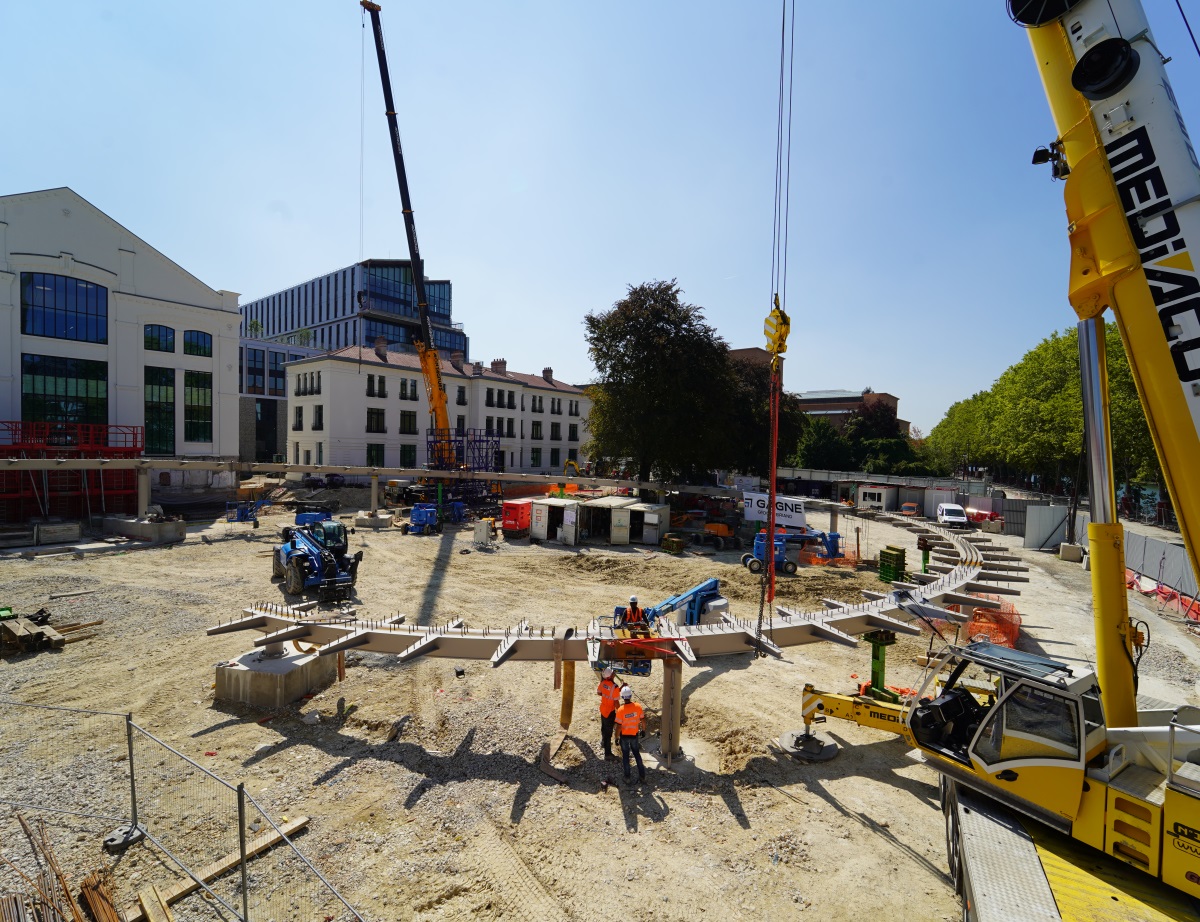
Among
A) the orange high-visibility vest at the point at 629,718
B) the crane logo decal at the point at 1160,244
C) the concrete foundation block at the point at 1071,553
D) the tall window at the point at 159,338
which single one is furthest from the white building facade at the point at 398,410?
the crane logo decal at the point at 1160,244

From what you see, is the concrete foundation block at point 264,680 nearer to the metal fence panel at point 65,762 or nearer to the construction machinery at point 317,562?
the metal fence panel at point 65,762

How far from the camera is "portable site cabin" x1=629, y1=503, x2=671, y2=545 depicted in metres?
28.4

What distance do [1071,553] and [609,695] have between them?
28.1 meters

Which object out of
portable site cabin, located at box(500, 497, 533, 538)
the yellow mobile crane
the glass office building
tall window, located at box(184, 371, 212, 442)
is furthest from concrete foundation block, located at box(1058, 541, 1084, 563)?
the glass office building

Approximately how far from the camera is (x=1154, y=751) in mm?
5266

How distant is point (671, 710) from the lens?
8836 mm

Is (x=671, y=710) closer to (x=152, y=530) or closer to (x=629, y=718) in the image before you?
(x=629, y=718)

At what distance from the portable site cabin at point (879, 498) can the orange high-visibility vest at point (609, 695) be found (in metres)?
40.1

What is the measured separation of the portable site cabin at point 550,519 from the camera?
1113 inches

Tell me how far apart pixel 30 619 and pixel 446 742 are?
41.9ft

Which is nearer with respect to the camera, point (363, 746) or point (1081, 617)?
point (363, 746)

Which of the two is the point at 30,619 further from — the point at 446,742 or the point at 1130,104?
the point at 1130,104

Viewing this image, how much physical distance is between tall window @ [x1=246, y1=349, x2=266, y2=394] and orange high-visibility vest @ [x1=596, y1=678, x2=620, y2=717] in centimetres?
7509

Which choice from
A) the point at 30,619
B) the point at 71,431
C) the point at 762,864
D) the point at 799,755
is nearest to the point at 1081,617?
the point at 799,755
